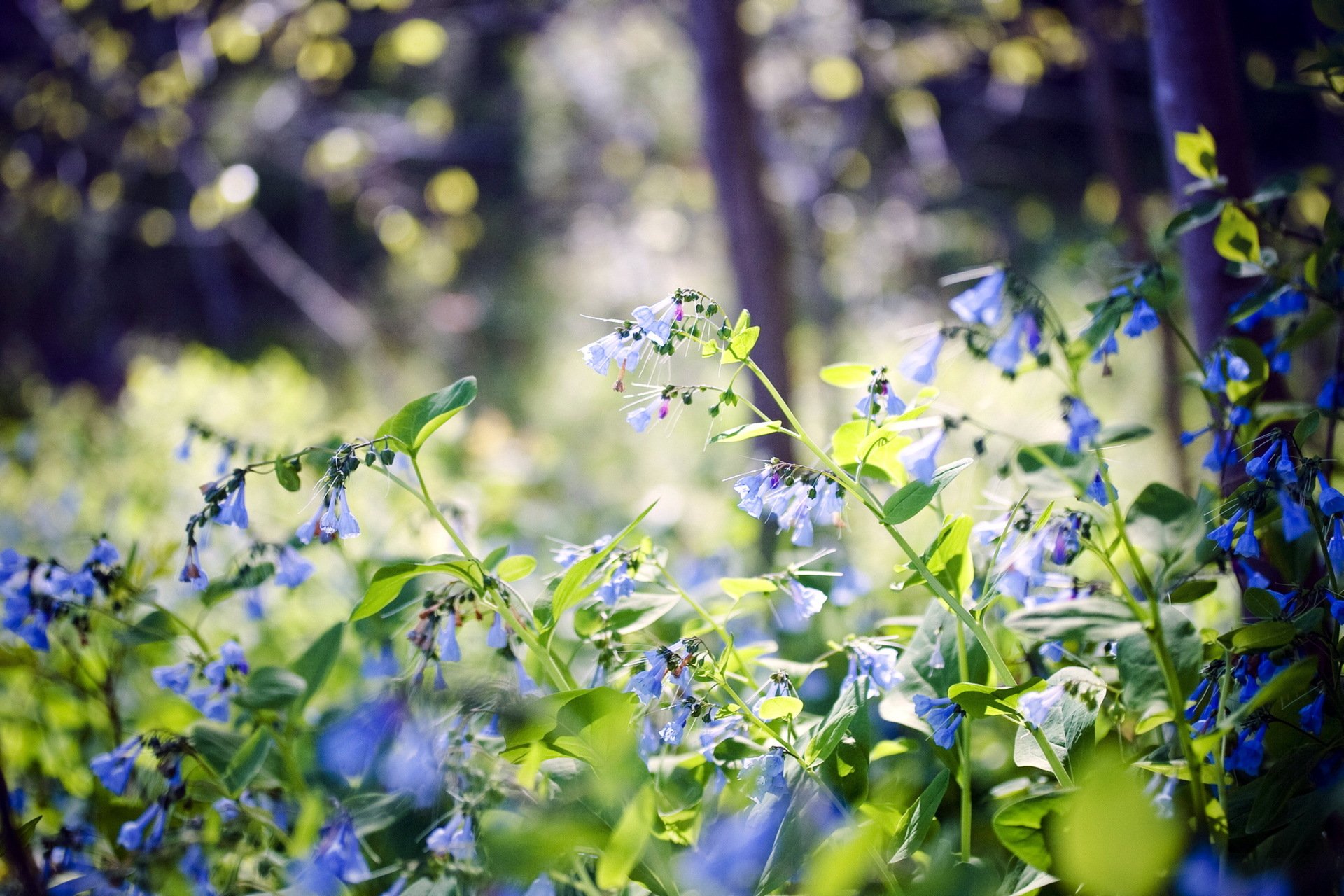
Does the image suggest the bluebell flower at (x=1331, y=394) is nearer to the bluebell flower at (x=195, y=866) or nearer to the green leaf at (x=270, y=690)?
the green leaf at (x=270, y=690)

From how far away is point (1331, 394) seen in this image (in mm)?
755

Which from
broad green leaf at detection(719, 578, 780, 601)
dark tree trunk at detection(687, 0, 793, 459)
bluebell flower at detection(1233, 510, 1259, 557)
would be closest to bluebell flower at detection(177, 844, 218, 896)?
broad green leaf at detection(719, 578, 780, 601)

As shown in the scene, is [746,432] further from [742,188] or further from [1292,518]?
[742,188]

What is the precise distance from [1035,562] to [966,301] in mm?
259

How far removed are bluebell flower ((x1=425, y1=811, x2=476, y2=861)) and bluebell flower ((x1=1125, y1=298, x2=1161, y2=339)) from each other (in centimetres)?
72

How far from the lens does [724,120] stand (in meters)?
2.34

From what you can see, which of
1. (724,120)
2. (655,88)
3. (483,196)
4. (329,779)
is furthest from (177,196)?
(329,779)

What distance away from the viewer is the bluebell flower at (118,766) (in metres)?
0.84

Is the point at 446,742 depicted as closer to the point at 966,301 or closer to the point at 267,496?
the point at 966,301

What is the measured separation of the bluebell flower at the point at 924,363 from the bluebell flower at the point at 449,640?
50cm

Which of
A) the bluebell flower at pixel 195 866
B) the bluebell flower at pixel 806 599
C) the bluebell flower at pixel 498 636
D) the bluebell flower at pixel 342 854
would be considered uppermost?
the bluebell flower at pixel 498 636

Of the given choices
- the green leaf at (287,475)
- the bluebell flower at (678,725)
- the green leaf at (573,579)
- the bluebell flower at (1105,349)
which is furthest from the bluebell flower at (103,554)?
the bluebell flower at (1105,349)

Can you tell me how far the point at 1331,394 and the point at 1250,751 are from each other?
1.15 ft

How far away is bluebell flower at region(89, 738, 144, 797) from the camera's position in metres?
0.84
